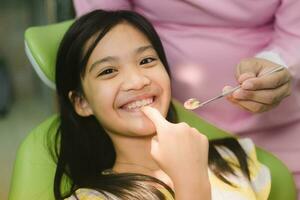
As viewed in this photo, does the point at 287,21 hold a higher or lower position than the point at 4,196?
higher

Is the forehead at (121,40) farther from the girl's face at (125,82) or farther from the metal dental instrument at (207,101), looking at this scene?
the metal dental instrument at (207,101)

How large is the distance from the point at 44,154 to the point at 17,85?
1359 millimetres

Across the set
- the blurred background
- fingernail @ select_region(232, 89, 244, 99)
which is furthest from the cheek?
the blurred background

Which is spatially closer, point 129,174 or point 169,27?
point 129,174

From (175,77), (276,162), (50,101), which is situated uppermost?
(175,77)

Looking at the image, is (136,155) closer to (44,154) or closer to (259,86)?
(44,154)

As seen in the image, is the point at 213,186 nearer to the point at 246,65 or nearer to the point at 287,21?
the point at 246,65

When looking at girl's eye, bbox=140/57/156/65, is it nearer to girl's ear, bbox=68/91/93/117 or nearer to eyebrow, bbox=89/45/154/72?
eyebrow, bbox=89/45/154/72

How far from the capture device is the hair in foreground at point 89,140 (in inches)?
41.1

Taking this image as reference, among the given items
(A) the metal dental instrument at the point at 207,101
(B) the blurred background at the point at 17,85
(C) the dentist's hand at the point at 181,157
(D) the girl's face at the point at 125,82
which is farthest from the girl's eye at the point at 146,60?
(B) the blurred background at the point at 17,85

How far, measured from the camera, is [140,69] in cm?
106

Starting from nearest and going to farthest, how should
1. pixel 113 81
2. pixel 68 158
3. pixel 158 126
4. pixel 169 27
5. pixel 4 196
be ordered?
pixel 158 126, pixel 113 81, pixel 68 158, pixel 169 27, pixel 4 196

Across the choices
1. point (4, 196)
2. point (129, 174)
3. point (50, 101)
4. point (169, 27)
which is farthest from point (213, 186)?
point (50, 101)

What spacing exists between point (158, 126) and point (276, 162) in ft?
1.63
